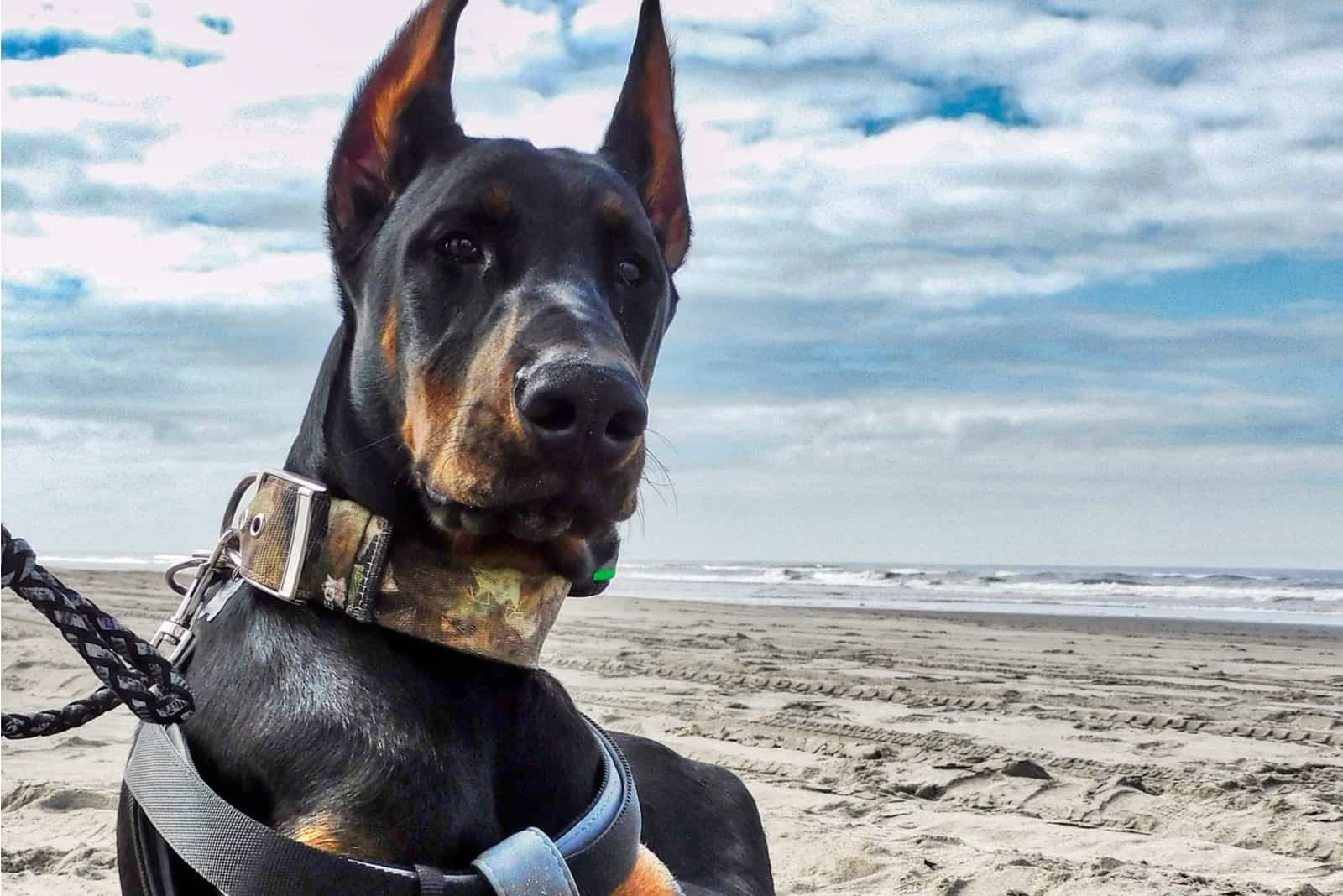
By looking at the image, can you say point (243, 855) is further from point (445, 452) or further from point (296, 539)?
point (445, 452)

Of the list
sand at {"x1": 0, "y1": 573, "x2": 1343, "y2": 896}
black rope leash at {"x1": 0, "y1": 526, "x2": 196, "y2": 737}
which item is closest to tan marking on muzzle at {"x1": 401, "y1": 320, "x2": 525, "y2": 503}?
black rope leash at {"x1": 0, "y1": 526, "x2": 196, "y2": 737}

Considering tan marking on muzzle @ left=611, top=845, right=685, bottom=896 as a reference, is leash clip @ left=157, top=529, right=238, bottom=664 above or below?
above

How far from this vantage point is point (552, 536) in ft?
6.56

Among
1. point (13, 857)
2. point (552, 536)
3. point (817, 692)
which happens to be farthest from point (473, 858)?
point (817, 692)

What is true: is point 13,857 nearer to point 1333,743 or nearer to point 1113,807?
point 1113,807

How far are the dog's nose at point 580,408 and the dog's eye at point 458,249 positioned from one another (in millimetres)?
358

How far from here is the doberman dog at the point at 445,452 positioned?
73.9 inches

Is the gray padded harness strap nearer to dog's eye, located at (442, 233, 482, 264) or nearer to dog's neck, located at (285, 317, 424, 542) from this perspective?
dog's neck, located at (285, 317, 424, 542)

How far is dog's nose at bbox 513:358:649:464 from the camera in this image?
1.84 metres

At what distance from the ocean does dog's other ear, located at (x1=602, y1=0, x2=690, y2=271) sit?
15251mm

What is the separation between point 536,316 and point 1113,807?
401 cm

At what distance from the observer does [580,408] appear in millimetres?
1849

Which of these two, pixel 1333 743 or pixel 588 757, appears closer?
pixel 588 757

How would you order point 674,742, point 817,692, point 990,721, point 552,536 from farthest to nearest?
point 817,692 < point 990,721 < point 674,742 < point 552,536
